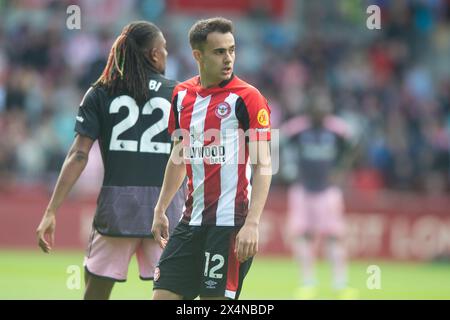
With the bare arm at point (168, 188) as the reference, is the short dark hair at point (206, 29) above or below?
above

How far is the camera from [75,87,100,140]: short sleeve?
8461 mm

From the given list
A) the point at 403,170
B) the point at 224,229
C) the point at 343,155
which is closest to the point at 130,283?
the point at 343,155

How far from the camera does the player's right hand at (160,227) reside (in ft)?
26.0

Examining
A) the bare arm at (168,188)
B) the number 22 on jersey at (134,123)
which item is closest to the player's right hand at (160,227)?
the bare arm at (168,188)

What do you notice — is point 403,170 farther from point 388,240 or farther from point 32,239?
point 32,239

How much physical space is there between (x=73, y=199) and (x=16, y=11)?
5.37m

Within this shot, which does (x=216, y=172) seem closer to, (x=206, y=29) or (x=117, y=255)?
(x=206, y=29)

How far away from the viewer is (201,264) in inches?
296

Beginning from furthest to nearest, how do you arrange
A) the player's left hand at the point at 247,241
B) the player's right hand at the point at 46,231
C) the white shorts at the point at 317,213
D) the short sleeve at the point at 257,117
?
the white shorts at the point at 317,213 < the player's right hand at the point at 46,231 < the short sleeve at the point at 257,117 < the player's left hand at the point at 247,241

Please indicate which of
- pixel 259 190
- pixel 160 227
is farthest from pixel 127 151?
pixel 259 190

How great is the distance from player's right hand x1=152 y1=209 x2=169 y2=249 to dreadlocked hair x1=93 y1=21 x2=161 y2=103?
1.12 m

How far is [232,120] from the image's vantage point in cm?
752

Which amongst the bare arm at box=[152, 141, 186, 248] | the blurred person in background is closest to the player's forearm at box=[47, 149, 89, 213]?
the bare arm at box=[152, 141, 186, 248]

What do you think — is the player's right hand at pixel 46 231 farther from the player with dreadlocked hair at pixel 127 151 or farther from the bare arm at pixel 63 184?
the player with dreadlocked hair at pixel 127 151
